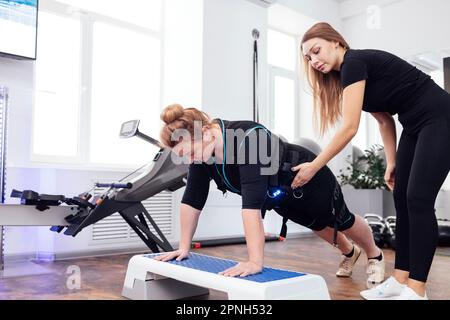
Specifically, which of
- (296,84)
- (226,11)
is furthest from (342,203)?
(296,84)

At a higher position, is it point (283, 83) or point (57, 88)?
point (283, 83)

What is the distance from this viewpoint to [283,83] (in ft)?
16.3

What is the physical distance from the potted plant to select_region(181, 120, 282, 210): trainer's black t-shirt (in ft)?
9.42

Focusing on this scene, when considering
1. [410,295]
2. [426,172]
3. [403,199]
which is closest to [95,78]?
[403,199]

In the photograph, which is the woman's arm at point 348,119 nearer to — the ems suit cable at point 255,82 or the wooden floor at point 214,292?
the wooden floor at point 214,292

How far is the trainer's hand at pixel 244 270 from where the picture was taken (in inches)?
54.8

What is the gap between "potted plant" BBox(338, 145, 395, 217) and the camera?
166 inches

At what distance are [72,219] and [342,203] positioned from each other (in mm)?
1399

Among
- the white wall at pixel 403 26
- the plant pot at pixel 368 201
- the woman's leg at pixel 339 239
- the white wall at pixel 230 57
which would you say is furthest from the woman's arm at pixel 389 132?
the white wall at pixel 403 26

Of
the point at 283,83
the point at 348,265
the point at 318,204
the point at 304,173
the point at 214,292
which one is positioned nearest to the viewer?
the point at 304,173

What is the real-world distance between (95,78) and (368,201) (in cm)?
279

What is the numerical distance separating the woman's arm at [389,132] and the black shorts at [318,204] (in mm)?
260

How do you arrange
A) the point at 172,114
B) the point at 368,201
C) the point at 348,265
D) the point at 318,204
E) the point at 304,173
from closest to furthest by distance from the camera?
the point at 172,114, the point at 304,173, the point at 318,204, the point at 348,265, the point at 368,201

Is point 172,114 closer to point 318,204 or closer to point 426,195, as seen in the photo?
point 318,204
